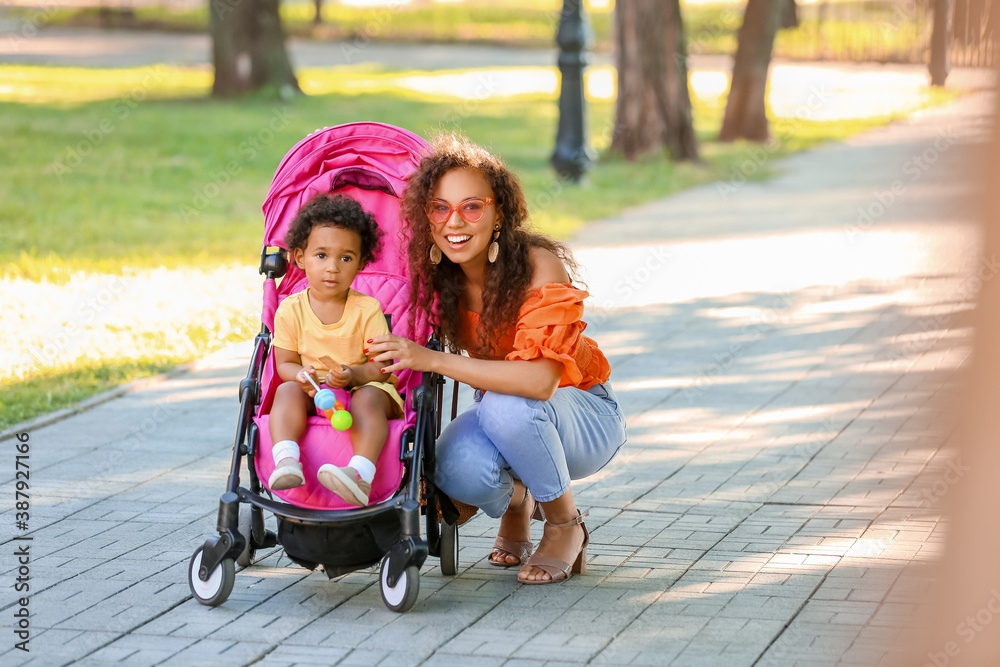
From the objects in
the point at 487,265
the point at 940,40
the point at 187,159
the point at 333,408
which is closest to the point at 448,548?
the point at 333,408

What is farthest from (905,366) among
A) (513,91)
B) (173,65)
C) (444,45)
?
(444,45)

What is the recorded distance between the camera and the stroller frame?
3.81 metres

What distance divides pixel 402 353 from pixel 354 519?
533 millimetres

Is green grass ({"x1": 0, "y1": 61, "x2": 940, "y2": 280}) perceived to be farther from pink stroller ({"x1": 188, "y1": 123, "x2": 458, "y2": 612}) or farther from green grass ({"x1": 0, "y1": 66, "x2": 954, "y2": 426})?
pink stroller ({"x1": 188, "y1": 123, "x2": 458, "y2": 612})

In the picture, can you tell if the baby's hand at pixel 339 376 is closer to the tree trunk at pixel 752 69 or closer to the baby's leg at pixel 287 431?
the baby's leg at pixel 287 431

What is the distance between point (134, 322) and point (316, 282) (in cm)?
429

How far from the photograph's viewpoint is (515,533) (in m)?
4.43

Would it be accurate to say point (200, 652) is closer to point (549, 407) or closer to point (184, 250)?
point (549, 407)

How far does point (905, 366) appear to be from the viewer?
6.89 meters

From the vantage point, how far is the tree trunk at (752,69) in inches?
640

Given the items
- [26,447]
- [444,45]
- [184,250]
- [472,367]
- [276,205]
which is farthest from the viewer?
[444,45]

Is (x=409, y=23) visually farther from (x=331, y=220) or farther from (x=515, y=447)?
(x=515, y=447)

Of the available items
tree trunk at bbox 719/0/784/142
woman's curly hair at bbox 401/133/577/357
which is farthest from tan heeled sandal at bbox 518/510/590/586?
tree trunk at bbox 719/0/784/142

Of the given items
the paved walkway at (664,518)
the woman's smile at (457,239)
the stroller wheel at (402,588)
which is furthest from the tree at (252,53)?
the stroller wheel at (402,588)
